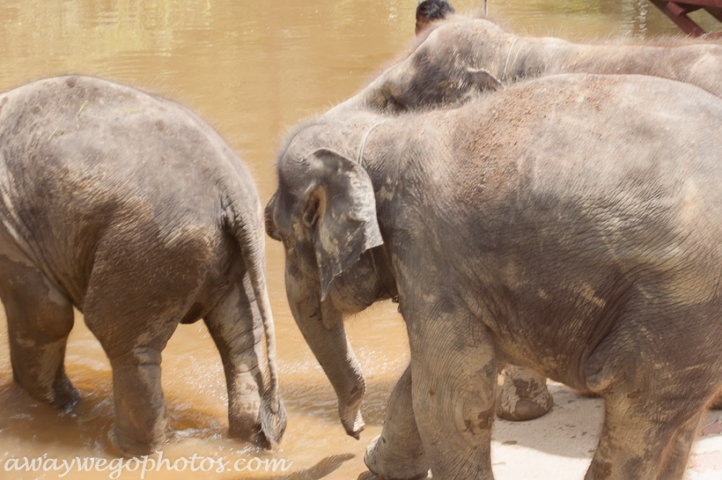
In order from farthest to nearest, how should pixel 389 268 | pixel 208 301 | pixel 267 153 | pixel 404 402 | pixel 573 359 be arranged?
pixel 267 153, pixel 208 301, pixel 404 402, pixel 389 268, pixel 573 359

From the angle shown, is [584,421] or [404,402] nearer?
[404,402]

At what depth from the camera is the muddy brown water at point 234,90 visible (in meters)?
3.23

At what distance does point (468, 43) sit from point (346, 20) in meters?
7.75

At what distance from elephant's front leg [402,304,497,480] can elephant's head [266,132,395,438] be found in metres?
0.22

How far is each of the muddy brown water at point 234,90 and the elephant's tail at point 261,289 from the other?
5.0 inches

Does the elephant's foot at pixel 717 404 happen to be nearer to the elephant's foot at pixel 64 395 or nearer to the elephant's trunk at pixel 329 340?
the elephant's trunk at pixel 329 340

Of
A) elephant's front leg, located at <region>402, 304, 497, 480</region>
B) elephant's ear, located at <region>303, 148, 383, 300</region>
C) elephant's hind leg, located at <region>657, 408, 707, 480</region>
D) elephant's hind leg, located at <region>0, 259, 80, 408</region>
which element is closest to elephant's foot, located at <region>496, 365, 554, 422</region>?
elephant's hind leg, located at <region>657, 408, 707, 480</region>

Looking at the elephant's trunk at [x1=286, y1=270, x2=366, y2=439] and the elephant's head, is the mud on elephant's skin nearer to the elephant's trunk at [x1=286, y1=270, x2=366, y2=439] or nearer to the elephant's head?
the elephant's head

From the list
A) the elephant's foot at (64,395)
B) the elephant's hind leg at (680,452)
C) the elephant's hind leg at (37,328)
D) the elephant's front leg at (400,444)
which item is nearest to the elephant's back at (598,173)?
the elephant's hind leg at (680,452)

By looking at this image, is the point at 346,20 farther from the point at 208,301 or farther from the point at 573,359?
the point at 573,359

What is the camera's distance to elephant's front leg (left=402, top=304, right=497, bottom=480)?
2.06m

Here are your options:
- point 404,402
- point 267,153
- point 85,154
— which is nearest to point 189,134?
point 85,154

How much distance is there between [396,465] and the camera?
2689 millimetres

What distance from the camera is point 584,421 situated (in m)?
3.07
